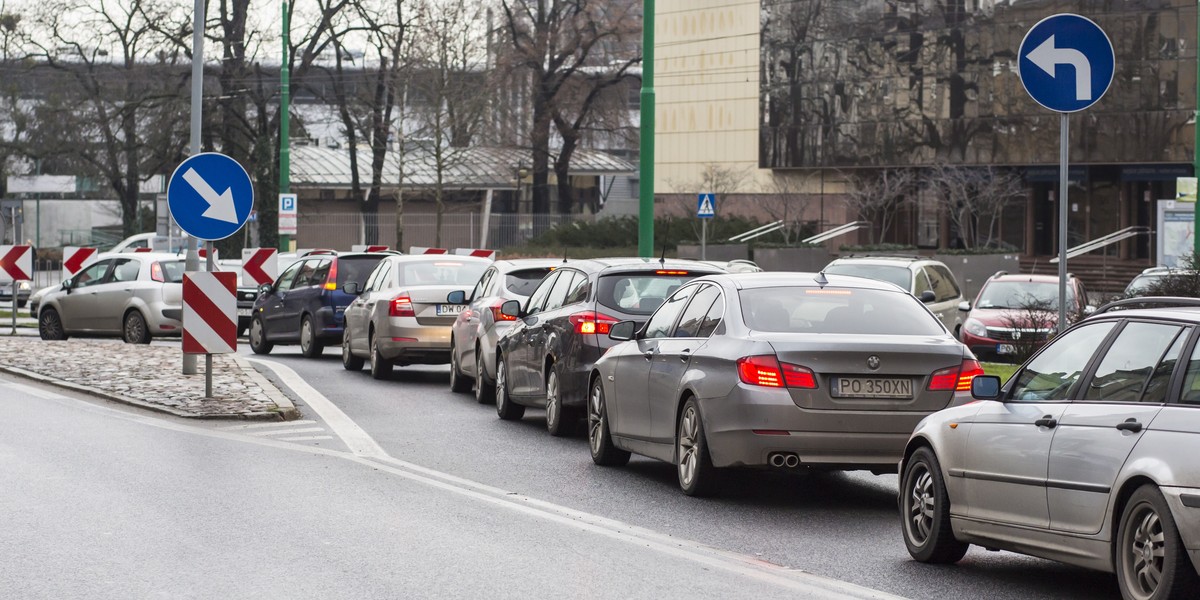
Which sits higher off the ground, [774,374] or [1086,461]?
[774,374]

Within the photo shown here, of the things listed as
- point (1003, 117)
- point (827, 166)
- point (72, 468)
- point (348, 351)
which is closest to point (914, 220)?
point (827, 166)

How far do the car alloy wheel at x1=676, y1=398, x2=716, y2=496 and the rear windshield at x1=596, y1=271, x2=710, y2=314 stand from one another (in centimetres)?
312

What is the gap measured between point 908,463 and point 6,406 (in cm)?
1042

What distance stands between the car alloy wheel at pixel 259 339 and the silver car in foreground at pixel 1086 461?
62.1 feet

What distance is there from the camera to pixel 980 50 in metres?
→ 61.1

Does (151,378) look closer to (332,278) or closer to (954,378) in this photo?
(332,278)

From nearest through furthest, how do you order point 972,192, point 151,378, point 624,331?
point 624,331, point 151,378, point 972,192

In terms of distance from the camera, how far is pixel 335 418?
15.5m

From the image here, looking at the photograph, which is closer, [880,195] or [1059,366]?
[1059,366]

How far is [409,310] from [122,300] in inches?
343

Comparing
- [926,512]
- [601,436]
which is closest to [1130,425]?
[926,512]

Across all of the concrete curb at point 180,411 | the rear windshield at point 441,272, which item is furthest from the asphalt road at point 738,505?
the rear windshield at point 441,272

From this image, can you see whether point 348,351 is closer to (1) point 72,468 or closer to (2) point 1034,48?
(1) point 72,468

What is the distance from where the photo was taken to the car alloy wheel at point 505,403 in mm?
15766
